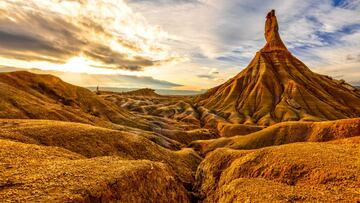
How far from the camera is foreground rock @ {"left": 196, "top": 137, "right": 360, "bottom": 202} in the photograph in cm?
1727

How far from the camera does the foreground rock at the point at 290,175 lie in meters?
17.3

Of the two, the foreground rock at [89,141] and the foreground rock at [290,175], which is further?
the foreground rock at [89,141]

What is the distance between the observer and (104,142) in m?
34.4

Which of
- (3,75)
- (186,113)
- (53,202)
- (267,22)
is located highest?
(267,22)

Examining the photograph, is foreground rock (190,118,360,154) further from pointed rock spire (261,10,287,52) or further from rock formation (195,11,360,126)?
pointed rock spire (261,10,287,52)

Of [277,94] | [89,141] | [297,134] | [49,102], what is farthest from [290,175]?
[277,94]

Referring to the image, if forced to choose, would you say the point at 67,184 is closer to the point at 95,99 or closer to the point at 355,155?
the point at 355,155

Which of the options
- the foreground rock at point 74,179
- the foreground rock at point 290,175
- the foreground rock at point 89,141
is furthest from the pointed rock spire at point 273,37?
the foreground rock at point 74,179

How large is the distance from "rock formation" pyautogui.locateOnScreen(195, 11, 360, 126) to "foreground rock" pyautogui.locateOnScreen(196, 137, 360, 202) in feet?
320

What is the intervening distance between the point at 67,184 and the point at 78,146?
16487mm

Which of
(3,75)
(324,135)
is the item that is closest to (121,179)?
(324,135)

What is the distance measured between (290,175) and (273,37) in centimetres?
17888

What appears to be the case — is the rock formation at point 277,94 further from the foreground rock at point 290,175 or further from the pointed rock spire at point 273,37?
the foreground rock at point 290,175

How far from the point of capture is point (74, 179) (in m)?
16.4
